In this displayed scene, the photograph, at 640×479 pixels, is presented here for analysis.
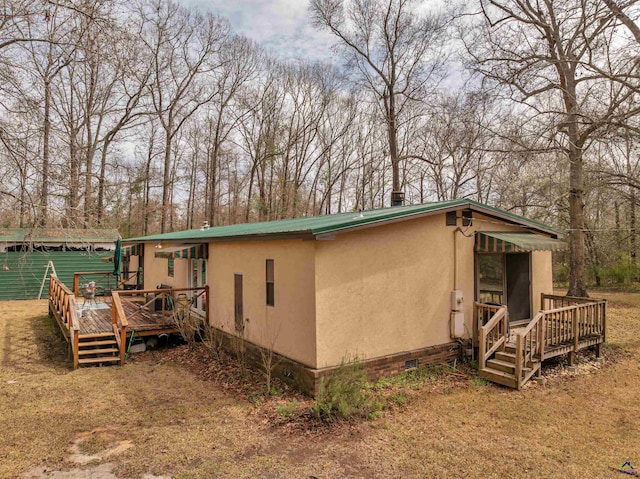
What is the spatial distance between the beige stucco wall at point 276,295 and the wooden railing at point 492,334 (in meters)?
3.39

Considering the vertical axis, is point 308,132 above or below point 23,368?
above

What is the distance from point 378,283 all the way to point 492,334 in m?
2.87

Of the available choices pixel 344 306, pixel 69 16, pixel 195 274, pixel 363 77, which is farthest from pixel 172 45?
pixel 344 306

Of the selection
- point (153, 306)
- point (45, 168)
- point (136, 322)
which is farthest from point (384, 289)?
point (153, 306)

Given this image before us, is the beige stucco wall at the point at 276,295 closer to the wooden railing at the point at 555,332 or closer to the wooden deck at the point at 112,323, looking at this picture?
the wooden deck at the point at 112,323

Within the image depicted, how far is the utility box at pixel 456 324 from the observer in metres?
8.62

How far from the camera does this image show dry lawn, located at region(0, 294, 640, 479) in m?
4.94

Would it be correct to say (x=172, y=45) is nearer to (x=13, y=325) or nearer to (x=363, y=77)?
(x=363, y=77)

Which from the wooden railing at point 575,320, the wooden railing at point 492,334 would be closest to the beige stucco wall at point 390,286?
the wooden railing at point 492,334

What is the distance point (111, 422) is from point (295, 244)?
4002 millimetres

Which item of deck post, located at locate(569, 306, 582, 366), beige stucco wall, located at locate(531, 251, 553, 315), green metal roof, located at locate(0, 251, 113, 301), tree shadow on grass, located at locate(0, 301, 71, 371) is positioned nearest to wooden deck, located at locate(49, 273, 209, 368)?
tree shadow on grass, located at locate(0, 301, 71, 371)

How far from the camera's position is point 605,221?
80.6 feet

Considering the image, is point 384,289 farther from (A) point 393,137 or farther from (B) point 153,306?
(A) point 393,137

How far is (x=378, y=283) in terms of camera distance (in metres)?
7.64
